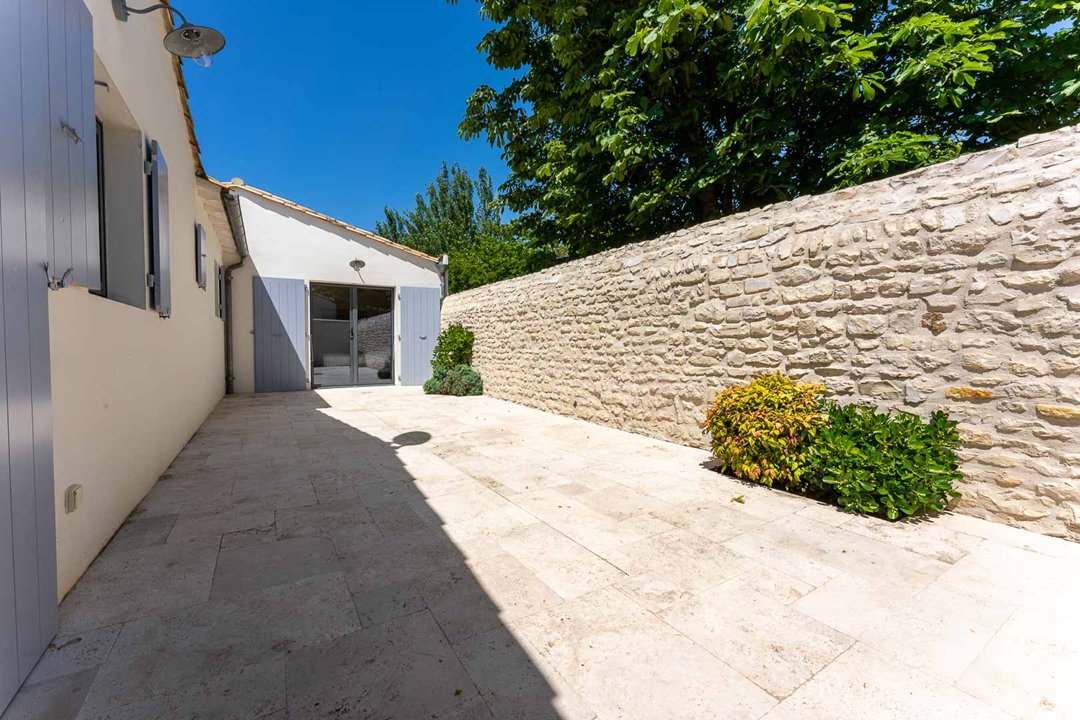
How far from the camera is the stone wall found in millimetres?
2324

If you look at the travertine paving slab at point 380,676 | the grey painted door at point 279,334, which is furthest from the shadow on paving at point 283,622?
the grey painted door at point 279,334

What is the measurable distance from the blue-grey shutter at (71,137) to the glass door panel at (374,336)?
26.7ft

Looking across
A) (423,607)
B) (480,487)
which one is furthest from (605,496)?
(423,607)

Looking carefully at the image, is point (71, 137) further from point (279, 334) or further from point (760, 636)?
point (279, 334)

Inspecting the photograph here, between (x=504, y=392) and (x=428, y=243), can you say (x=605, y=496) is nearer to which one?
(x=504, y=392)

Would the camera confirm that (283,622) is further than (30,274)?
Yes

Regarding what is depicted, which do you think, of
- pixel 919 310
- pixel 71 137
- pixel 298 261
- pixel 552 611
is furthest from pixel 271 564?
pixel 298 261

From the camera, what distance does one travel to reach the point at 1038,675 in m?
1.36

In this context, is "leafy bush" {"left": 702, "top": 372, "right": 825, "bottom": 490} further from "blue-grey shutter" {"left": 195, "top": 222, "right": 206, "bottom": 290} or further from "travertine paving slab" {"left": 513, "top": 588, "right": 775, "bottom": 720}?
"blue-grey shutter" {"left": 195, "top": 222, "right": 206, "bottom": 290}

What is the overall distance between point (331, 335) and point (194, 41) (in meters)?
7.16

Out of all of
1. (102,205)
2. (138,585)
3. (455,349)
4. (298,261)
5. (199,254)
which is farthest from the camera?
(455,349)

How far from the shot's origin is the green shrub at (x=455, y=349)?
9008 millimetres

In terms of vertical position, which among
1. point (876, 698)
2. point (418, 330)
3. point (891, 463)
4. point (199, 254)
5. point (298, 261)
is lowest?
point (876, 698)

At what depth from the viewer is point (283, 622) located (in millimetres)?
1617
